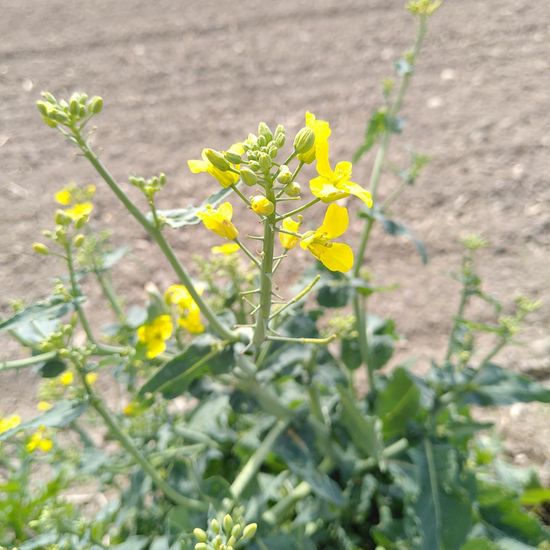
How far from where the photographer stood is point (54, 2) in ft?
22.4

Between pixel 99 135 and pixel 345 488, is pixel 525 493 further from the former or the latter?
pixel 99 135

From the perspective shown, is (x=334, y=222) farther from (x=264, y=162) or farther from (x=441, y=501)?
(x=441, y=501)

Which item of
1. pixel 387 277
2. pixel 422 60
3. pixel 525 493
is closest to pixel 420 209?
pixel 387 277

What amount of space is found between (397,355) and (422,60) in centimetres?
315

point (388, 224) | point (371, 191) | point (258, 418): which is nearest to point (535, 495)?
point (258, 418)

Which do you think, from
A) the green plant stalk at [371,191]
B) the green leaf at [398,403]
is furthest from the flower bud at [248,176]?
the green leaf at [398,403]

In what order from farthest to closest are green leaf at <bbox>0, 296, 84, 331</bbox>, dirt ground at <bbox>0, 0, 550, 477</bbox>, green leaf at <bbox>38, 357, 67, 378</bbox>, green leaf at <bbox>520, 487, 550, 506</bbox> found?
dirt ground at <bbox>0, 0, 550, 477</bbox> → green leaf at <bbox>520, 487, 550, 506</bbox> → green leaf at <bbox>38, 357, 67, 378</bbox> → green leaf at <bbox>0, 296, 84, 331</bbox>

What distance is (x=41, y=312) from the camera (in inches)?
58.0

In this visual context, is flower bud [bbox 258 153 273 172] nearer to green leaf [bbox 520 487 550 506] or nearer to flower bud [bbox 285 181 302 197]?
flower bud [bbox 285 181 302 197]

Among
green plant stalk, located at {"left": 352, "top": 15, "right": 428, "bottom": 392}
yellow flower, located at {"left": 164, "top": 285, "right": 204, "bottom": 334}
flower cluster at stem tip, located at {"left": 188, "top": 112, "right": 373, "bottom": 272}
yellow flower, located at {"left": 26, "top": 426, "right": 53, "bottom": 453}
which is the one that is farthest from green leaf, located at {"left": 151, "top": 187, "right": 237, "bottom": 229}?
yellow flower, located at {"left": 26, "top": 426, "right": 53, "bottom": 453}

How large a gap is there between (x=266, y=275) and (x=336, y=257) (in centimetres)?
16

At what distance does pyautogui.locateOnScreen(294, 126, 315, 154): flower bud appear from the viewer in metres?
1.09

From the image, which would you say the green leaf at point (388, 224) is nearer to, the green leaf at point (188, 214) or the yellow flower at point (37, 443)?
the green leaf at point (188, 214)

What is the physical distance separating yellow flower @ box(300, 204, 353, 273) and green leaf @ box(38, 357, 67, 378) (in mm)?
937
